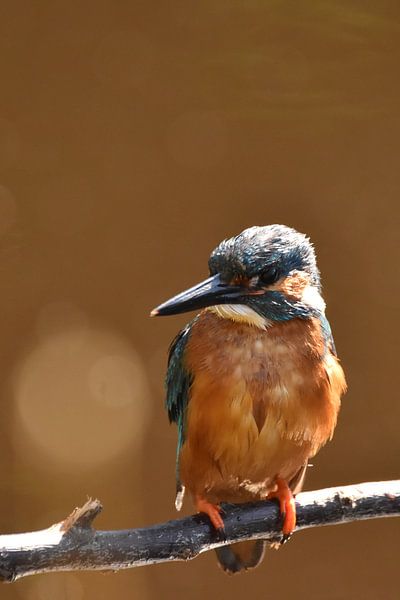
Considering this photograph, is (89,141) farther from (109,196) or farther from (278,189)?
(278,189)

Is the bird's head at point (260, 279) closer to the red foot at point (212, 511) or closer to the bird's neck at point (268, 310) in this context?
the bird's neck at point (268, 310)

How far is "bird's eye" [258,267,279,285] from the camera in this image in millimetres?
1821

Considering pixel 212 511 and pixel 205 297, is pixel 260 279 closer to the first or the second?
pixel 205 297

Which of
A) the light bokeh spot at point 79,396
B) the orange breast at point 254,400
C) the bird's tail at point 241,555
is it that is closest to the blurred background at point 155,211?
the light bokeh spot at point 79,396

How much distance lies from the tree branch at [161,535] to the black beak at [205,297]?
0.35m

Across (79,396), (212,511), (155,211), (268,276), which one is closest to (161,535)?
(212,511)

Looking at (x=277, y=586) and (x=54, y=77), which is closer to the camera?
(x=54, y=77)

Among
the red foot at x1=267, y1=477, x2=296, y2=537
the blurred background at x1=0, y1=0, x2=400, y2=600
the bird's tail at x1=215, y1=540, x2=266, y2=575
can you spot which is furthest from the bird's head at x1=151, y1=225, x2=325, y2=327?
the blurred background at x1=0, y1=0, x2=400, y2=600

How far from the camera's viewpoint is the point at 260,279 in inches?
71.8

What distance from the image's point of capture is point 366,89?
2689 millimetres

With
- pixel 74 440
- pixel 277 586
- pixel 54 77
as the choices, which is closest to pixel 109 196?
pixel 54 77

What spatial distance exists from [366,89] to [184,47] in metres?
0.51

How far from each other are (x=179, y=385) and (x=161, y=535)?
1.13ft

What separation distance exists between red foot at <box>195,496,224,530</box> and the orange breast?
6cm
